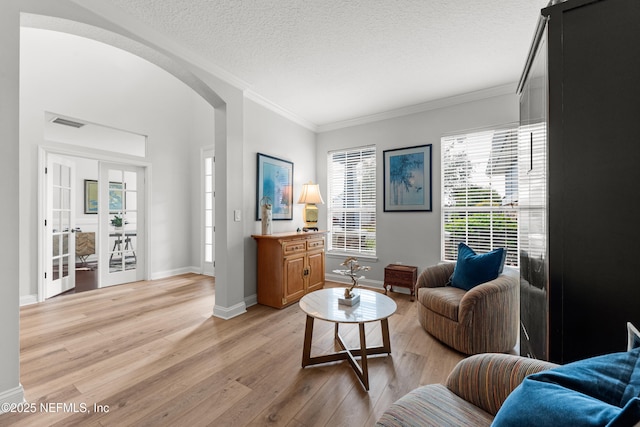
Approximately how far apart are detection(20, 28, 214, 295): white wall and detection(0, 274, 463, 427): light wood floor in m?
1.70

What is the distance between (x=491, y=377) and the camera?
3.53ft

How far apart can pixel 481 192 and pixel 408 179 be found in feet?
3.11

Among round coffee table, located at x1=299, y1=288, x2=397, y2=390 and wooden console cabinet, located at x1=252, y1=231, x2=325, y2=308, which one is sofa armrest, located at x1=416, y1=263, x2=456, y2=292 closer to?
round coffee table, located at x1=299, y1=288, x2=397, y2=390

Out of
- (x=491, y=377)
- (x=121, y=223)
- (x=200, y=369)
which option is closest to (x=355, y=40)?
(x=491, y=377)

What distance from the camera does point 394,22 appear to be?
216 centimetres

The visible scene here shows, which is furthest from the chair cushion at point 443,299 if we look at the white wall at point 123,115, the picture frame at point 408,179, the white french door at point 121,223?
the white french door at point 121,223

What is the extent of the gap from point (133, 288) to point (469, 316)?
183 inches

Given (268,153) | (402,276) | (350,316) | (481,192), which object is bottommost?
(402,276)

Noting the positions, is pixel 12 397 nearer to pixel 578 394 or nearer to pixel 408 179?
pixel 578 394

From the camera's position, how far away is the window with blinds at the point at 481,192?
3236mm

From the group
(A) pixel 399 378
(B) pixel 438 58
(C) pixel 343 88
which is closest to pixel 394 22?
(B) pixel 438 58

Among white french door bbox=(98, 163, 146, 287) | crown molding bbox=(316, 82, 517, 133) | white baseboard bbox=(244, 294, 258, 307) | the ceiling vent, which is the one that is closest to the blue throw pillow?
crown molding bbox=(316, 82, 517, 133)

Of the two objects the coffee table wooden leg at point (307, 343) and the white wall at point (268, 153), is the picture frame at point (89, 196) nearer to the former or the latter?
the white wall at point (268, 153)

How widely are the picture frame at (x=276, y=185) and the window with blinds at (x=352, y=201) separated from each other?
874 millimetres
